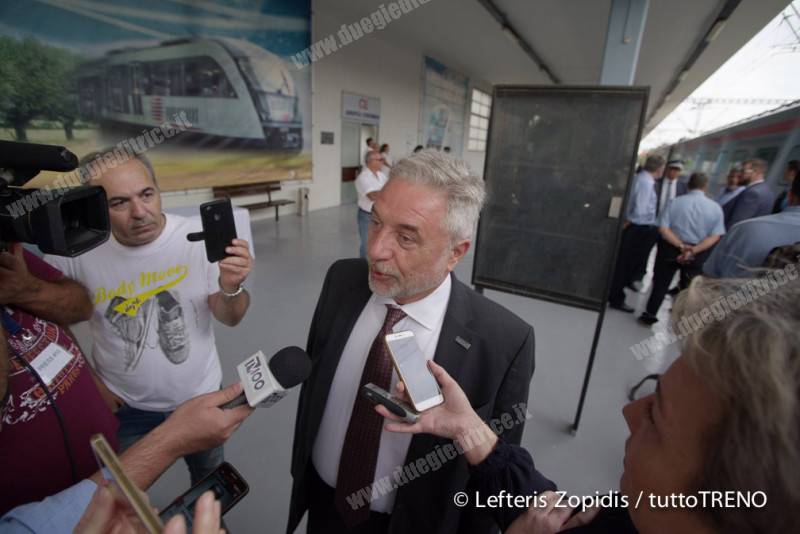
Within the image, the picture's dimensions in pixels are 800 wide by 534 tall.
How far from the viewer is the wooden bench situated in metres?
6.06

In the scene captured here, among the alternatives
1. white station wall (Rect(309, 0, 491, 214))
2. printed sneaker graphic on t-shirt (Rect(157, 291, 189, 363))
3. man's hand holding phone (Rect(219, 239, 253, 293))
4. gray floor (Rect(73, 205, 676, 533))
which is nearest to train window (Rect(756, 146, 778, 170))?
gray floor (Rect(73, 205, 676, 533))

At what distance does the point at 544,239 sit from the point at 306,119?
625 cm

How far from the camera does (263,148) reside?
6520 millimetres

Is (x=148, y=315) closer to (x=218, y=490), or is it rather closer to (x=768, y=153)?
(x=218, y=490)

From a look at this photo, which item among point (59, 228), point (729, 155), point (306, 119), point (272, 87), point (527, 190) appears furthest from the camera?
point (729, 155)

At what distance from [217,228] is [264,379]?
623mm

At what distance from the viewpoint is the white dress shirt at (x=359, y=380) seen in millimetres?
1065

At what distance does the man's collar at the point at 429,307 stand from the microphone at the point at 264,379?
0.38 metres

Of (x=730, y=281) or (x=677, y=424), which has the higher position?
(x=730, y=281)

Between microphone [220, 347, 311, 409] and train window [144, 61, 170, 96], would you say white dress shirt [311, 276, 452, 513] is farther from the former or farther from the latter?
train window [144, 61, 170, 96]

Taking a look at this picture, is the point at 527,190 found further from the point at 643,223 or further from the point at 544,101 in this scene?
the point at 643,223

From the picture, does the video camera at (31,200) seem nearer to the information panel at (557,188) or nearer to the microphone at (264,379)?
the microphone at (264,379)

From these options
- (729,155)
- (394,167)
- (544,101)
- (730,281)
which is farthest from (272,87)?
(729,155)

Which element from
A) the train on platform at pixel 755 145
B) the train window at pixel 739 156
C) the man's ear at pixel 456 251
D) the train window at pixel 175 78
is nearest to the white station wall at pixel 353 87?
the train window at pixel 175 78
